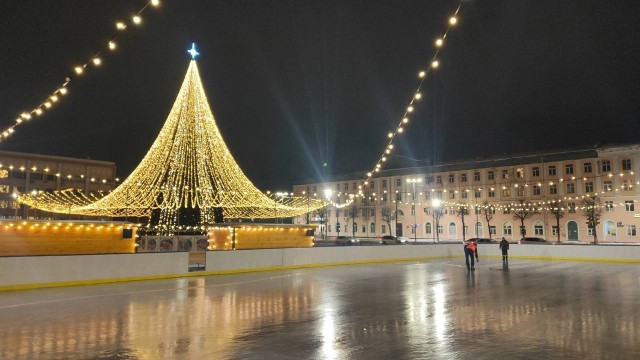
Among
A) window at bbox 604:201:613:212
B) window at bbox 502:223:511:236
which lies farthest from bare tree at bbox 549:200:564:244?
→ window at bbox 502:223:511:236

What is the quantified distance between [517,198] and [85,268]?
5125 cm

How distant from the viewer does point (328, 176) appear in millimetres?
79375

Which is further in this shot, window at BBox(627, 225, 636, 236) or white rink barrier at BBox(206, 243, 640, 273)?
window at BBox(627, 225, 636, 236)

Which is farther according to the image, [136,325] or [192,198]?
[192,198]

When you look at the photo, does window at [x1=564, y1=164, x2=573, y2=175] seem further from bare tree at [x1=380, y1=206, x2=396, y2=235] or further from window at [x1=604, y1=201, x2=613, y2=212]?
bare tree at [x1=380, y1=206, x2=396, y2=235]

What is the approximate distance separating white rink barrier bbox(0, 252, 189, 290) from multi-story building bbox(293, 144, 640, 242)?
22588 mm

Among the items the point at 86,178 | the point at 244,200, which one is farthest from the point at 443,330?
the point at 86,178

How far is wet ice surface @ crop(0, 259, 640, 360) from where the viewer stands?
748 centimetres

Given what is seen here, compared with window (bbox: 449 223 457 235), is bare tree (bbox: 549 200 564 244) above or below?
above

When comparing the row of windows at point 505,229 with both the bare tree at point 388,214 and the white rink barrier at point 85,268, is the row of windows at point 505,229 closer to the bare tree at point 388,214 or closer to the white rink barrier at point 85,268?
the bare tree at point 388,214

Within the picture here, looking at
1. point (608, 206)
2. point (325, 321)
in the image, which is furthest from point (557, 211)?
point (325, 321)

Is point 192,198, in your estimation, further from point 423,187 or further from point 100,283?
point 423,187

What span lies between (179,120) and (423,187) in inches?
1962

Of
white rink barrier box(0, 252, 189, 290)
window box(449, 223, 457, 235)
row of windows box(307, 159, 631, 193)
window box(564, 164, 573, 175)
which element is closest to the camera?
white rink barrier box(0, 252, 189, 290)
